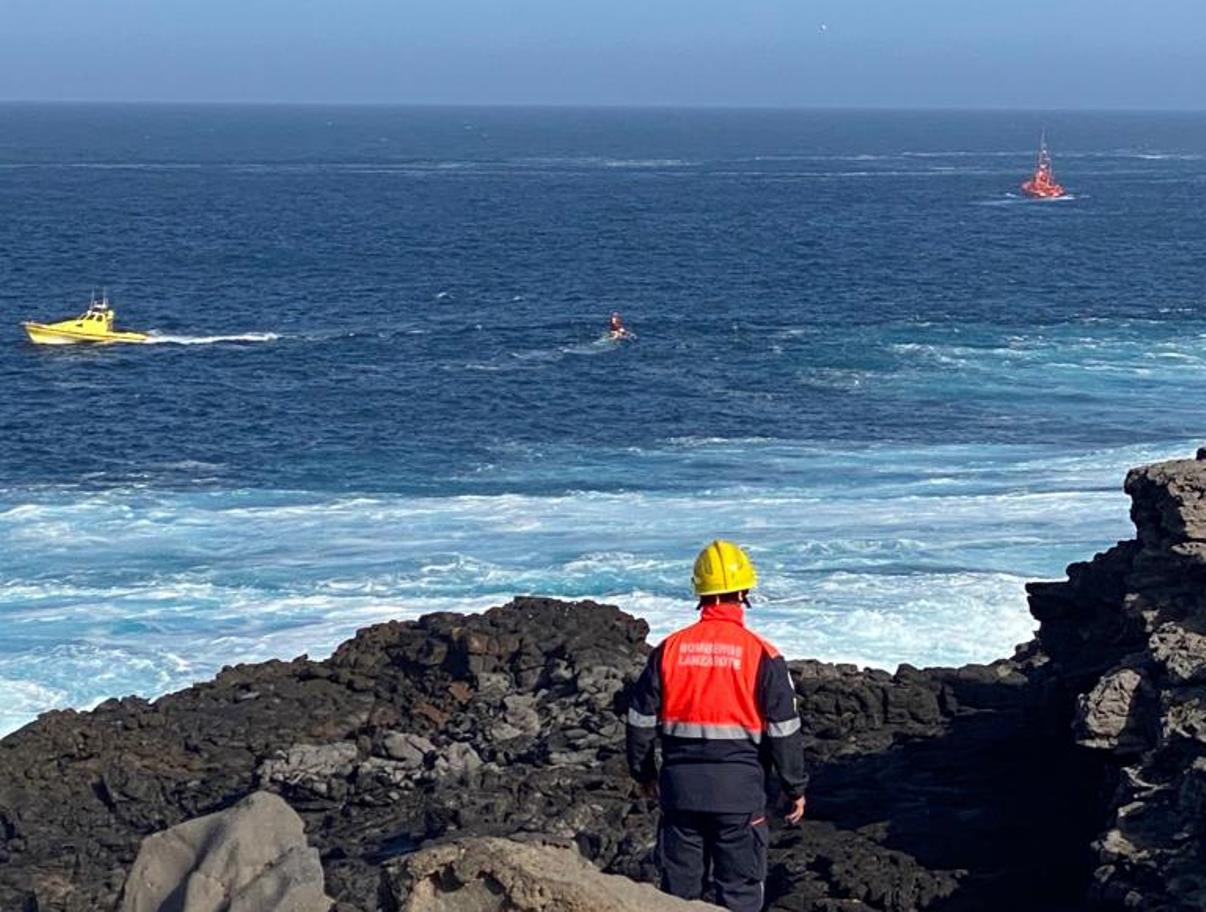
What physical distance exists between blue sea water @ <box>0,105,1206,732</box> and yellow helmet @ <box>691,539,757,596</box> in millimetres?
15886

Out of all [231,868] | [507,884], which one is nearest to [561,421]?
[231,868]

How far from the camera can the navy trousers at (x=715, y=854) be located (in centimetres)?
932

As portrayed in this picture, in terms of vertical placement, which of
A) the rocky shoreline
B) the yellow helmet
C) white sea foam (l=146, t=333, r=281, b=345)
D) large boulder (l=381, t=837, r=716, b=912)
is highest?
the yellow helmet

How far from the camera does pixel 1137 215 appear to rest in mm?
110000

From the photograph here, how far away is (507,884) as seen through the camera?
8195mm

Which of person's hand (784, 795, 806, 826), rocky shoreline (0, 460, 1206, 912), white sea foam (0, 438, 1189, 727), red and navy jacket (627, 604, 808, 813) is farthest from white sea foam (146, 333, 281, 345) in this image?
person's hand (784, 795, 806, 826)

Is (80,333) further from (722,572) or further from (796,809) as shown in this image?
(796,809)

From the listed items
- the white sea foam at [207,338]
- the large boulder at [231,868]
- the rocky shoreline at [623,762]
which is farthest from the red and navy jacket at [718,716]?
the white sea foam at [207,338]

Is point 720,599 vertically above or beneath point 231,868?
above

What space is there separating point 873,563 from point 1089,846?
698 inches

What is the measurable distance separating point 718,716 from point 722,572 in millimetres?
605

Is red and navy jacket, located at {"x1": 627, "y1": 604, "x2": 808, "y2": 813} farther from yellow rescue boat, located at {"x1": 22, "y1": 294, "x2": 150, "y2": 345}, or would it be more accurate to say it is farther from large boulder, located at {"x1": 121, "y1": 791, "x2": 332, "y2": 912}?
yellow rescue boat, located at {"x1": 22, "y1": 294, "x2": 150, "y2": 345}

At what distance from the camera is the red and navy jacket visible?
9016 mm

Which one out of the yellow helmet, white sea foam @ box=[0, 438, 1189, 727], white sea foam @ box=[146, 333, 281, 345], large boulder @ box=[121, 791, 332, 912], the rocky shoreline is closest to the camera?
the yellow helmet
